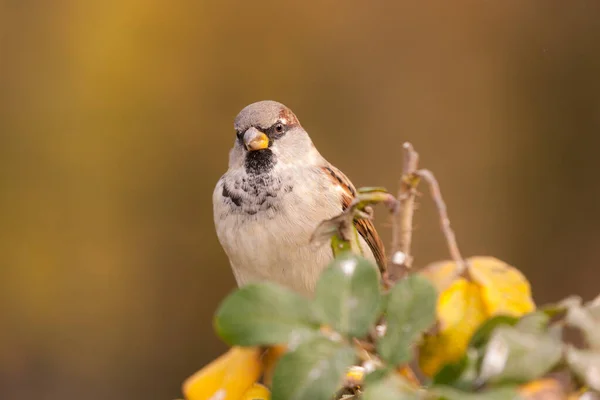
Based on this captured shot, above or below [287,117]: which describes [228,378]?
below

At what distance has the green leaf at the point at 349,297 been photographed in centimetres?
27

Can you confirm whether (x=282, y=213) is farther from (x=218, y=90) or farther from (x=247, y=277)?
(x=218, y=90)

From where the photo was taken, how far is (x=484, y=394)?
0.24 meters

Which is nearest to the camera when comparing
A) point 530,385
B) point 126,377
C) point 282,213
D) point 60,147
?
point 530,385

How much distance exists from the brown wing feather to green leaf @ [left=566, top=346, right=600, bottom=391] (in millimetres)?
840

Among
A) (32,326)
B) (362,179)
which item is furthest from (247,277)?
(32,326)

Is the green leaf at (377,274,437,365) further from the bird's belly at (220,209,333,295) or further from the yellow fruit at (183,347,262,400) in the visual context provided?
the bird's belly at (220,209,333,295)

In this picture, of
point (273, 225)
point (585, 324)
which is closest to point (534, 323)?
point (585, 324)

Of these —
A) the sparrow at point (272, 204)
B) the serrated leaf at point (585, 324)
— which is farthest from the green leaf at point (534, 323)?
the sparrow at point (272, 204)

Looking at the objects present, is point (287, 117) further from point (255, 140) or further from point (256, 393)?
point (256, 393)

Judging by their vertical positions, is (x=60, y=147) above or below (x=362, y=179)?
above

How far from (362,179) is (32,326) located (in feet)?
3.26

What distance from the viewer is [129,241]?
2.29 m

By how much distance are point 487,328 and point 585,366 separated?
0.12ft
